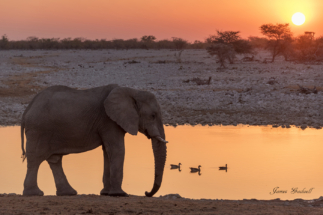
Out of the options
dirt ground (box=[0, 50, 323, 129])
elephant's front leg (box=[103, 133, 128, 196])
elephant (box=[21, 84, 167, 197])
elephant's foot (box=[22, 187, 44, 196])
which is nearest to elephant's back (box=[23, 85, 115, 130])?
elephant (box=[21, 84, 167, 197])

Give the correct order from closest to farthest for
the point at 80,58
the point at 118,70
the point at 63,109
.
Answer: the point at 63,109
the point at 118,70
the point at 80,58

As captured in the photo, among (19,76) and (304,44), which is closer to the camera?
(19,76)

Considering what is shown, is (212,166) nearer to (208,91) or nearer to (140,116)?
(140,116)

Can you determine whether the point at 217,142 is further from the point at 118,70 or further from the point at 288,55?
the point at 288,55

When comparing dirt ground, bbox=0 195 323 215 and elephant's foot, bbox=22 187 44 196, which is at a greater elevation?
dirt ground, bbox=0 195 323 215

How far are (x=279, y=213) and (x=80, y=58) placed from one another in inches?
1523

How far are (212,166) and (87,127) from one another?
3.46m

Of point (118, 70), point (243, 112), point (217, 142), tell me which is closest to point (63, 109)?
point (217, 142)

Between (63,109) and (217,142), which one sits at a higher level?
(63,109)

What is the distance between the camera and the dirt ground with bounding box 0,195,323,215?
5.86 m

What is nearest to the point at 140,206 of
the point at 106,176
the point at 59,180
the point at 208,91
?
the point at 106,176

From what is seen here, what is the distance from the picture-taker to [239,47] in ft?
132

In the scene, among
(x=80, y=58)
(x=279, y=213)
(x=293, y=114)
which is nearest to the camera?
(x=279, y=213)

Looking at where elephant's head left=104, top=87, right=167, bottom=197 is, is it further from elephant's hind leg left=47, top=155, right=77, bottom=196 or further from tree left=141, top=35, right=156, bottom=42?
tree left=141, top=35, right=156, bottom=42
